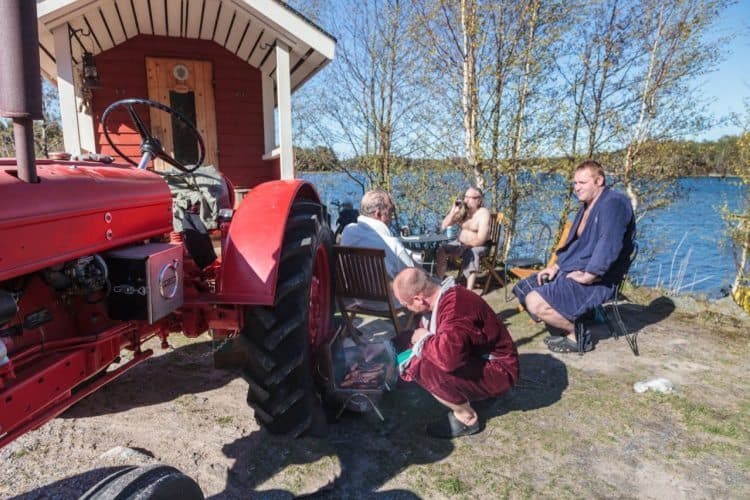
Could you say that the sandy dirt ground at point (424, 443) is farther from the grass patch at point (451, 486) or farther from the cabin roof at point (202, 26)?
the cabin roof at point (202, 26)

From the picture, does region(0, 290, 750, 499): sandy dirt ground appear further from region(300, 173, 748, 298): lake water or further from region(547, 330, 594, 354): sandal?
region(300, 173, 748, 298): lake water

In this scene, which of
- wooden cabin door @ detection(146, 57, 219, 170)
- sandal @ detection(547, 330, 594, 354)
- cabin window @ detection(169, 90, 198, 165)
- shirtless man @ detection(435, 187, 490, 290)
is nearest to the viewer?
sandal @ detection(547, 330, 594, 354)

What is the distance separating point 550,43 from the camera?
692 centimetres

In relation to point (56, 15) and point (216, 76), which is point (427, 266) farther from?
point (56, 15)

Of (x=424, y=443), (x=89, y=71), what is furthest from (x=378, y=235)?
(x=89, y=71)

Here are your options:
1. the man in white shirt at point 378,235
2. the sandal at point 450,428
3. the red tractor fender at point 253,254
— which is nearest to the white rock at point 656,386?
the sandal at point 450,428

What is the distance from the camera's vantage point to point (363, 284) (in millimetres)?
3689

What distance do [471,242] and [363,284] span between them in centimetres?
202

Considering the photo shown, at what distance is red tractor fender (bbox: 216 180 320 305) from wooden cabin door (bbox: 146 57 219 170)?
16.5 ft

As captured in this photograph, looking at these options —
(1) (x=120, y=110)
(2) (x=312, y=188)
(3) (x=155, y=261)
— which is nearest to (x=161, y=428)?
(3) (x=155, y=261)

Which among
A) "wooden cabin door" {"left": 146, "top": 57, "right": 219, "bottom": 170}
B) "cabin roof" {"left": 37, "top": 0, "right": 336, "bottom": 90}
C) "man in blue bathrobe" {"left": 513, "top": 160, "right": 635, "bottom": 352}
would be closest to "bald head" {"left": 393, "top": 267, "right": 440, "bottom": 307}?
"man in blue bathrobe" {"left": 513, "top": 160, "right": 635, "bottom": 352}

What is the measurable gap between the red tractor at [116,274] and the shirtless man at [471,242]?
278 centimetres

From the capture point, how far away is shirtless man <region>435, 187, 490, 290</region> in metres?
5.29

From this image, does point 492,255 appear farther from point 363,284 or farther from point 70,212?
point 70,212
